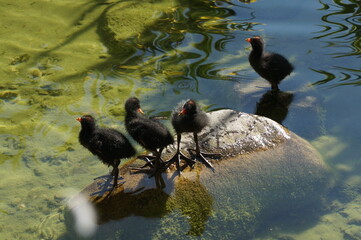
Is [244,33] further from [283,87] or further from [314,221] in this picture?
[314,221]

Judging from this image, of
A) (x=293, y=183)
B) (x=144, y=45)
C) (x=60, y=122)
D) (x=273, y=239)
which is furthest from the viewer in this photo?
(x=144, y=45)

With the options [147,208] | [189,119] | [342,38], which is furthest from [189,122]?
[342,38]

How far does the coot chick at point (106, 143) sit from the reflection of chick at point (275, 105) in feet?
8.01

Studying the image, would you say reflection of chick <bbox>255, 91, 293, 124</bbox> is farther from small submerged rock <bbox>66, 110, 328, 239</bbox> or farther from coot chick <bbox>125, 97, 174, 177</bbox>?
coot chick <bbox>125, 97, 174, 177</bbox>

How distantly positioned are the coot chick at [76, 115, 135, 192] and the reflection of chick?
96.1 inches

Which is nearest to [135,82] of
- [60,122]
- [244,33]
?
[60,122]

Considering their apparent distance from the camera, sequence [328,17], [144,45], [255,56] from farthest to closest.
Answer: [328,17] < [144,45] < [255,56]

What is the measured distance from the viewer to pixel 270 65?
672 centimetres

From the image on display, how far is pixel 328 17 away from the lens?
28.8 feet

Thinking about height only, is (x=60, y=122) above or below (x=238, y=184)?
below

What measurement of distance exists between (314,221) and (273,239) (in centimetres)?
52

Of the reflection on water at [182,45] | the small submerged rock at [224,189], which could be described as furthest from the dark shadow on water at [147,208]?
the reflection on water at [182,45]

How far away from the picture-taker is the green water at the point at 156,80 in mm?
5227

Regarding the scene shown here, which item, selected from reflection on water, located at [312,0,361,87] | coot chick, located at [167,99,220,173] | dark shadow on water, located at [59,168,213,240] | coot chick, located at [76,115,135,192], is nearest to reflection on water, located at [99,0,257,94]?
reflection on water, located at [312,0,361,87]
